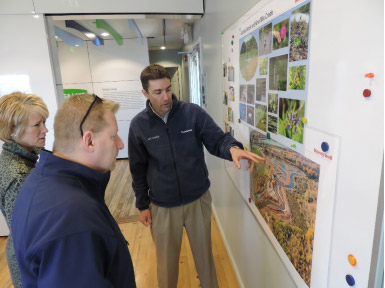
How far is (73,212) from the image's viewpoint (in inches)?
26.0

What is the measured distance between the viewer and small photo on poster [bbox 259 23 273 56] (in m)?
1.05

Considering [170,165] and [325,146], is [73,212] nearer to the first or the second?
[325,146]

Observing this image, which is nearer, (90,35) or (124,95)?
(90,35)

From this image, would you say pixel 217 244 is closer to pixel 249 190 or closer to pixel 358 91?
pixel 249 190

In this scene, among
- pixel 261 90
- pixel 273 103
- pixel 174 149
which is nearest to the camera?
pixel 273 103

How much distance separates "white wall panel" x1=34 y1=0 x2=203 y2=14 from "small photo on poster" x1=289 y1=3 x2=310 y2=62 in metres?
1.83

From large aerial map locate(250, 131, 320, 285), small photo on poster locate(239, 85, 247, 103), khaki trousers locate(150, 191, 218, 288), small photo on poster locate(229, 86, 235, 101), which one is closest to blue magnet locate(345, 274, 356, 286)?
Answer: large aerial map locate(250, 131, 320, 285)

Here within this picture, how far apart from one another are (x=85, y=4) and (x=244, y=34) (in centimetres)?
164

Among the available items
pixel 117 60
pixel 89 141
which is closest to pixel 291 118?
pixel 89 141

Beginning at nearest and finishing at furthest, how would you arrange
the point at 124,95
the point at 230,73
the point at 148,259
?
the point at 230,73 → the point at 148,259 → the point at 124,95

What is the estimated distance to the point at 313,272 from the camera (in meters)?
0.90

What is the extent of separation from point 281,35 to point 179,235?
4.51 ft

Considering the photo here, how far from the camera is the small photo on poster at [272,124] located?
41.9 inches

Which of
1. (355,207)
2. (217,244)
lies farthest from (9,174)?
(217,244)
